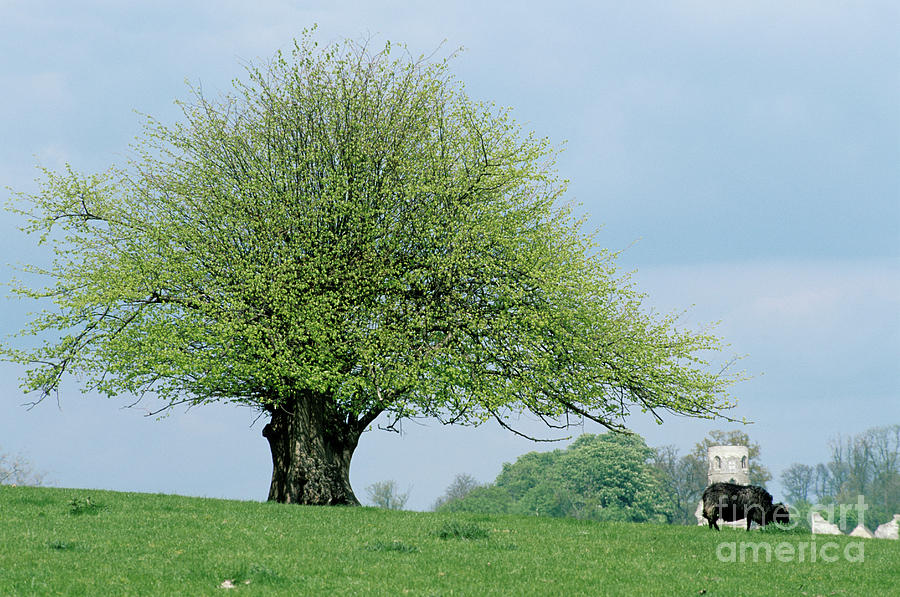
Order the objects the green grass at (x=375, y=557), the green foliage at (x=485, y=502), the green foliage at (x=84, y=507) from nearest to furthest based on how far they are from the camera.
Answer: the green grass at (x=375, y=557), the green foliage at (x=84, y=507), the green foliage at (x=485, y=502)

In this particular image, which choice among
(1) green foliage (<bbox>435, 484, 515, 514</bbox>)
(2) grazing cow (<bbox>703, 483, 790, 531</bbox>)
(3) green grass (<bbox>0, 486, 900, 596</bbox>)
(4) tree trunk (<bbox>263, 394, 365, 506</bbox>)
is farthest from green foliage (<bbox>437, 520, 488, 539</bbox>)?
(1) green foliage (<bbox>435, 484, 515, 514</bbox>)

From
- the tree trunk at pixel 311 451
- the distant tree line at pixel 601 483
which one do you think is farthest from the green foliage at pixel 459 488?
the tree trunk at pixel 311 451

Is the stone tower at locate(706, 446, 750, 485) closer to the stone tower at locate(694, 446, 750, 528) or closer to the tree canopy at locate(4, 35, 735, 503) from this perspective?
the stone tower at locate(694, 446, 750, 528)

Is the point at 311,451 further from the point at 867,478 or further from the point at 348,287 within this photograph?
the point at 867,478

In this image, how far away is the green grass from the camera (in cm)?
1280

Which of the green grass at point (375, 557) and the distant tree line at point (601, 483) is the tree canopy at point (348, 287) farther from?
the distant tree line at point (601, 483)

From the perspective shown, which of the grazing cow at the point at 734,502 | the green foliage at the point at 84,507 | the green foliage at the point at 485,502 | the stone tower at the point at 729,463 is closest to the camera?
the green foliage at the point at 84,507

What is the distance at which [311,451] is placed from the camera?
28.6 m

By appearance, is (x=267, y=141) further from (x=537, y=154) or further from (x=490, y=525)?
(x=490, y=525)

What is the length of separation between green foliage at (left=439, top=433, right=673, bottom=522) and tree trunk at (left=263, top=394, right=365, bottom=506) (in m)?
38.6

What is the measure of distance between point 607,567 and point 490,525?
6667 millimetres

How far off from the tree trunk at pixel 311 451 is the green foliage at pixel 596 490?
127ft

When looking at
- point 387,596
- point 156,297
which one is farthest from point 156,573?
point 156,297

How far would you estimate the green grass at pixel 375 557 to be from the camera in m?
12.8
